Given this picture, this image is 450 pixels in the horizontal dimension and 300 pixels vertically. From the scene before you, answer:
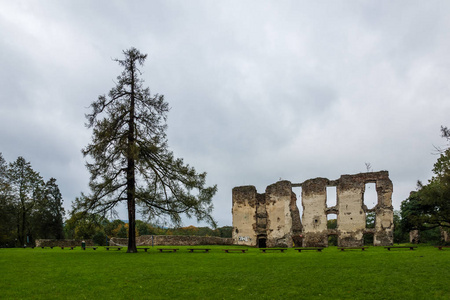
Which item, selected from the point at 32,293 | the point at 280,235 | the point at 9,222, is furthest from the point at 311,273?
the point at 9,222

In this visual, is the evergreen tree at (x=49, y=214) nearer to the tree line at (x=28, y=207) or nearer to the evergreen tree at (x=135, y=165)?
the tree line at (x=28, y=207)

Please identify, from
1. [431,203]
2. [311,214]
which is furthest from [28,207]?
[431,203]

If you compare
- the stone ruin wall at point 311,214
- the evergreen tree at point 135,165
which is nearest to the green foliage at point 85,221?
the evergreen tree at point 135,165

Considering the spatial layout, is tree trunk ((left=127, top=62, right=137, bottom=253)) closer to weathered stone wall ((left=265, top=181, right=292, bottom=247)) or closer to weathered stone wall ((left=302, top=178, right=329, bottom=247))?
weathered stone wall ((left=265, top=181, right=292, bottom=247))

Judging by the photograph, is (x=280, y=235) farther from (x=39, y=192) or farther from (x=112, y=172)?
(x=39, y=192)

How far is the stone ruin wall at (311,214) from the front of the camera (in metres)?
36.6

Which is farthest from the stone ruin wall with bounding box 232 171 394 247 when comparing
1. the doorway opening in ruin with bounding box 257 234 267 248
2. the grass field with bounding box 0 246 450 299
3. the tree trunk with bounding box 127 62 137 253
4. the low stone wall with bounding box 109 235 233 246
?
the grass field with bounding box 0 246 450 299

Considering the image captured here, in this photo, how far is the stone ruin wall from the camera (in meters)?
36.6

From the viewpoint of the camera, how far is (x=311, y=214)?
39.5 meters

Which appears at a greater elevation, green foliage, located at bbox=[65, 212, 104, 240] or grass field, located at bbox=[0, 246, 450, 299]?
green foliage, located at bbox=[65, 212, 104, 240]

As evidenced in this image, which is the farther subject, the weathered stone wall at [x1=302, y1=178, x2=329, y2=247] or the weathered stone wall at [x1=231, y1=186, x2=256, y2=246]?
the weathered stone wall at [x1=231, y1=186, x2=256, y2=246]

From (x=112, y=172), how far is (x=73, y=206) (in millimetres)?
3175

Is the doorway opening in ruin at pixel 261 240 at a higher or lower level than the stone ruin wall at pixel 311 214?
lower

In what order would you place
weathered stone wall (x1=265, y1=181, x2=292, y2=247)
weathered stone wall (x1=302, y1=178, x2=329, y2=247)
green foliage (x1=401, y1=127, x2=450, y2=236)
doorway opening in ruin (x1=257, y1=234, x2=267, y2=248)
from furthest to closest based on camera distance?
doorway opening in ruin (x1=257, y1=234, x2=267, y2=248) → weathered stone wall (x1=265, y1=181, x2=292, y2=247) → weathered stone wall (x1=302, y1=178, x2=329, y2=247) → green foliage (x1=401, y1=127, x2=450, y2=236)
